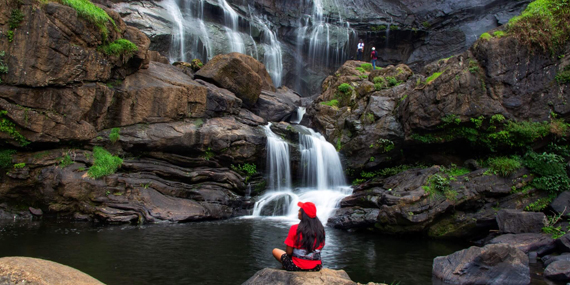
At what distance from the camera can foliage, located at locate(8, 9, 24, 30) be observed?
12.8m

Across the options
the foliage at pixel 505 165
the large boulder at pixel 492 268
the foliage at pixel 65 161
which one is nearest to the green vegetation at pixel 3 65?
the foliage at pixel 65 161

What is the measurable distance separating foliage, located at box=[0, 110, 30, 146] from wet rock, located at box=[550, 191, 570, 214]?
18.6 metres

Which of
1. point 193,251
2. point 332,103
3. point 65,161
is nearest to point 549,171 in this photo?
point 332,103

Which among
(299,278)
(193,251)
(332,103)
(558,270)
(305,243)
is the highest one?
(332,103)

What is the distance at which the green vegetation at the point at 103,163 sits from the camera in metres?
13.6

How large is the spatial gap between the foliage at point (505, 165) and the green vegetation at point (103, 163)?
14.5m

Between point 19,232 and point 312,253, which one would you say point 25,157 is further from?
point 312,253

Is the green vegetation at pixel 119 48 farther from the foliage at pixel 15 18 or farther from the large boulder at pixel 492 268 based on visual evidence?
the large boulder at pixel 492 268

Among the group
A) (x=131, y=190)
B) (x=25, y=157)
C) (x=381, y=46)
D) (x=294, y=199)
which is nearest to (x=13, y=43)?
(x=25, y=157)

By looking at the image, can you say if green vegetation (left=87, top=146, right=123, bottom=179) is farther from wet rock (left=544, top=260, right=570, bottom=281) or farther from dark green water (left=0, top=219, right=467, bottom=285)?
wet rock (left=544, top=260, right=570, bottom=281)

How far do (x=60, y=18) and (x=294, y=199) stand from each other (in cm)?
1205

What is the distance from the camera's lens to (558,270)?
25.9 feet

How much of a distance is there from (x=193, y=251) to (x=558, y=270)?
346 inches

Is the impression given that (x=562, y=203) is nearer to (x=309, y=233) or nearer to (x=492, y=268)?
(x=492, y=268)
